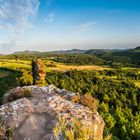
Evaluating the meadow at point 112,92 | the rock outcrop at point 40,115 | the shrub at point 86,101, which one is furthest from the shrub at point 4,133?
the meadow at point 112,92

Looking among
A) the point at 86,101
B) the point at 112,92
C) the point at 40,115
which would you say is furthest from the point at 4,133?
the point at 112,92

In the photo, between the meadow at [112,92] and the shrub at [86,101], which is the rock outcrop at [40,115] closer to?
the shrub at [86,101]

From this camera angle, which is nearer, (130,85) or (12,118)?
(12,118)

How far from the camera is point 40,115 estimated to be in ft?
52.0

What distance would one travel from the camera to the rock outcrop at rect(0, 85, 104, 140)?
1464cm

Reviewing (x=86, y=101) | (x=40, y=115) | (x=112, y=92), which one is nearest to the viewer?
(x=40, y=115)

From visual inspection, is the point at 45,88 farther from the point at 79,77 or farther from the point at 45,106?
the point at 79,77

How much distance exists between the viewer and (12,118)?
15.4m

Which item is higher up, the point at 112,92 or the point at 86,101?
the point at 86,101

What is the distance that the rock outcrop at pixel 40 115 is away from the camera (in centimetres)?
1464

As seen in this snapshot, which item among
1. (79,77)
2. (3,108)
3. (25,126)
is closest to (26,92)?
(3,108)

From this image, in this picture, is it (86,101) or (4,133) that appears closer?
(4,133)

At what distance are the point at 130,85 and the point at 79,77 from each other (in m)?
21.7

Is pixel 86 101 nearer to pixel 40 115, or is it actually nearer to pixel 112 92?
pixel 40 115
